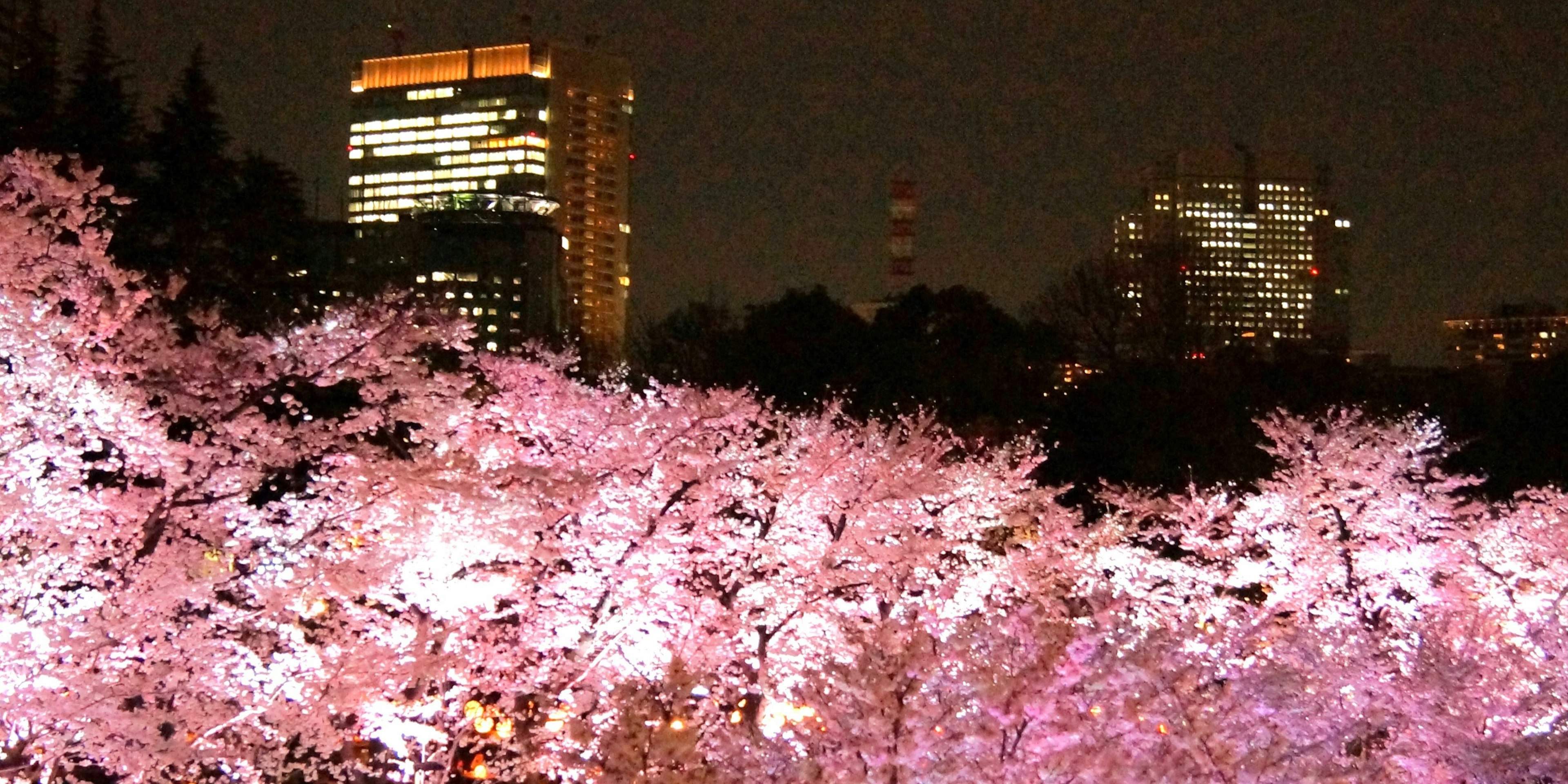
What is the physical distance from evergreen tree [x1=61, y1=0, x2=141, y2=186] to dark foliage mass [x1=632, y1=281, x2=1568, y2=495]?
8994 mm

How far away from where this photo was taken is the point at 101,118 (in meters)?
22.5

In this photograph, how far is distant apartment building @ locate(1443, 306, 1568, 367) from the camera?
5906 cm

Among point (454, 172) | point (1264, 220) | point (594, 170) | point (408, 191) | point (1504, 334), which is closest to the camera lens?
point (1504, 334)

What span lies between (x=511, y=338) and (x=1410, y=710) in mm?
38971

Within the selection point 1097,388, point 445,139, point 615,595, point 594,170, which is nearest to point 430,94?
point 445,139

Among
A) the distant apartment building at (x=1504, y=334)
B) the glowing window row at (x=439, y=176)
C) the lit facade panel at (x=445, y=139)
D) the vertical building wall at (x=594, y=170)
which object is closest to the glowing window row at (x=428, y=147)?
the lit facade panel at (x=445, y=139)

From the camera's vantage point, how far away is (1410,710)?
413 inches

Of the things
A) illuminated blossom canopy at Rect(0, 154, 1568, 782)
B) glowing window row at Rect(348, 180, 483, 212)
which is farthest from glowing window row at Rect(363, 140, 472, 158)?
illuminated blossom canopy at Rect(0, 154, 1568, 782)

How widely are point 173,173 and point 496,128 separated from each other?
101m

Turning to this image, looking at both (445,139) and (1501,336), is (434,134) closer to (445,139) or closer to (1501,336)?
(445,139)

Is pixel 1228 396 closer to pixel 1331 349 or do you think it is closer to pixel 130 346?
pixel 1331 349

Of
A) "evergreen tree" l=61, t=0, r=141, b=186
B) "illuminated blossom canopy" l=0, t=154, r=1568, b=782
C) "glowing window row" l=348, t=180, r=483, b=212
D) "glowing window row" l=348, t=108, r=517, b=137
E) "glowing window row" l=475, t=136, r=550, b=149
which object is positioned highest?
"glowing window row" l=348, t=108, r=517, b=137

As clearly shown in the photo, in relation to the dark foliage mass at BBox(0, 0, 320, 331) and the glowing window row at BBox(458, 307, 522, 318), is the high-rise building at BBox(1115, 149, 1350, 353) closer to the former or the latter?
the glowing window row at BBox(458, 307, 522, 318)

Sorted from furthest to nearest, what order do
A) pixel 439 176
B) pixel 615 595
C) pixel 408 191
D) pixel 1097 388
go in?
1. pixel 439 176
2. pixel 408 191
3. pixel 1097 388
4. pixel 615 595
